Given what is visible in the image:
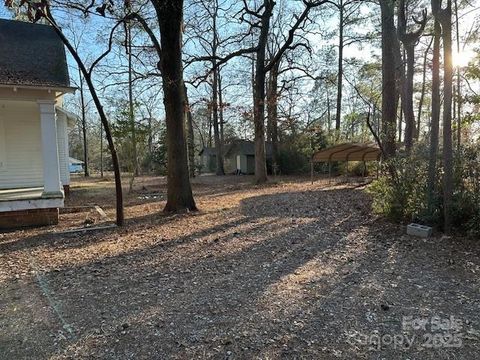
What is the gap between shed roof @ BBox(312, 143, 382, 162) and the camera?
1492 cm

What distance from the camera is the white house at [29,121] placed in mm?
7531

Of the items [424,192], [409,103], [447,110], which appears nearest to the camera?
[447,110]

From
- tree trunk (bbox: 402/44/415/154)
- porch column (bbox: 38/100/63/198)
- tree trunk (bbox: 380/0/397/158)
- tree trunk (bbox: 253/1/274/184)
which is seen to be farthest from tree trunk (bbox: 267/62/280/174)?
porch column (bbox: 38/100/63/198)

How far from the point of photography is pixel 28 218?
7566mm

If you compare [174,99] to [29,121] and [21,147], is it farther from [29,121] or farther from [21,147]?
[21,147]

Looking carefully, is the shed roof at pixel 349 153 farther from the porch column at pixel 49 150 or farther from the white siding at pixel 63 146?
the porch column at pixel 49 150

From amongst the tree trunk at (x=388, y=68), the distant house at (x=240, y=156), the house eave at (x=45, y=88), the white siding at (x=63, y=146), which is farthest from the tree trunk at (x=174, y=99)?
the distant house at (x=240, y=156)

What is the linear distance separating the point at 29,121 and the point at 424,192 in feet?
35.5

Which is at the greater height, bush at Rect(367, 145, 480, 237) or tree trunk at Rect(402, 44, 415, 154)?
A: tree trunk at Rect(402, 44, 415, 154)

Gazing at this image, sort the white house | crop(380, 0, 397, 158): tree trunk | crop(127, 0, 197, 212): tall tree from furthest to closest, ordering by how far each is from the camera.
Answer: crop(380, 0, 397, 158): tree trunk
crop(127, 0, 197, 212): tall tree
the white house

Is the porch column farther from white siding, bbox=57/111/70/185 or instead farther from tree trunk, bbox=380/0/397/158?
tree trunk, bbox=380/0/397/158

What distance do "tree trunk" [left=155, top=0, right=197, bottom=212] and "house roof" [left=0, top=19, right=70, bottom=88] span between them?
2.29 metres

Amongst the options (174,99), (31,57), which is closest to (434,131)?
(174,99)


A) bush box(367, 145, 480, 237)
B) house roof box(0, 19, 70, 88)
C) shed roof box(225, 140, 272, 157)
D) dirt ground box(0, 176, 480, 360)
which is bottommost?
dirt ground box(0, 176, 480, 360)
